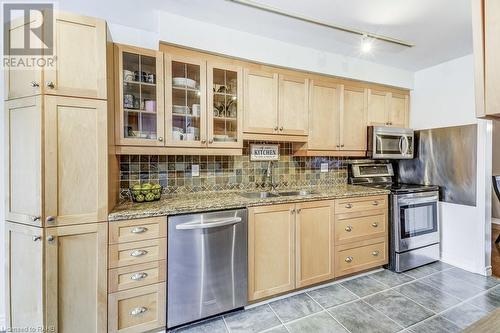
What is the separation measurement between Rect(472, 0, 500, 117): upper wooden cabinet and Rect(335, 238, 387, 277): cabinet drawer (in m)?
2.28

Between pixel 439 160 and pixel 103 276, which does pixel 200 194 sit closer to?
pixel 103 276

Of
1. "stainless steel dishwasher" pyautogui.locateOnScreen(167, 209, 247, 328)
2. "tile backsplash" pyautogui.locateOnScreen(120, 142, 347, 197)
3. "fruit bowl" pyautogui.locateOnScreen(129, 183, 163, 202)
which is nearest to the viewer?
"stainless steel dishwasher" pyautogui.locateOnScreen(167, 209, 247, 328)

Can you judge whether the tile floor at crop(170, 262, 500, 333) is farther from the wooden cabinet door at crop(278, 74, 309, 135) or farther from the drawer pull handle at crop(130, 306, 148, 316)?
the wooden cabinet door at crop(278, 74, 309, 135)

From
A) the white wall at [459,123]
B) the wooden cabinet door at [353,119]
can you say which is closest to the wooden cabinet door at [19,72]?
the wooden cabinet door at [353,119]

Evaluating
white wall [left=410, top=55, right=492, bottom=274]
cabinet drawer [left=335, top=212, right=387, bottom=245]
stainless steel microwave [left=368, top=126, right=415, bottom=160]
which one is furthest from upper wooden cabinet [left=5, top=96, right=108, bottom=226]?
white wall [left=410, top=55, right=492, bottom=274]

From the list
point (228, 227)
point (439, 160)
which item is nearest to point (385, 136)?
point (439, 160)

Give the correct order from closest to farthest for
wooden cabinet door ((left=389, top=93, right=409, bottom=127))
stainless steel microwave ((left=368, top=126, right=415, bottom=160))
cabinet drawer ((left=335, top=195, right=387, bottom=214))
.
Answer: cabinet drawer ((left=335, top=195, right=387, bottom=214))
stainless steel microwave ((left=368, top=126, right=415, bottom=160))
wooden cabinet door ((left=389, top=93, right=409, bottom=127))

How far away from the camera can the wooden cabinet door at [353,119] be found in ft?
9.50

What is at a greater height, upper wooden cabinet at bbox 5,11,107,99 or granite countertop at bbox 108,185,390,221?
upper wooden cabinet at bbox 5,11,107,99

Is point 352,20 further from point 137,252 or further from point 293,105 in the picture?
point 137,252

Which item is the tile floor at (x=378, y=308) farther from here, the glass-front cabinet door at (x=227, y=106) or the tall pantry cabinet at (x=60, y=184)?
the glass-front cabinet door at (x=227, y=106)

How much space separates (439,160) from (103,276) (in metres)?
3.76

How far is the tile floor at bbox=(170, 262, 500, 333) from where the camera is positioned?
1.87 metres

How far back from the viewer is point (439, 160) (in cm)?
303
